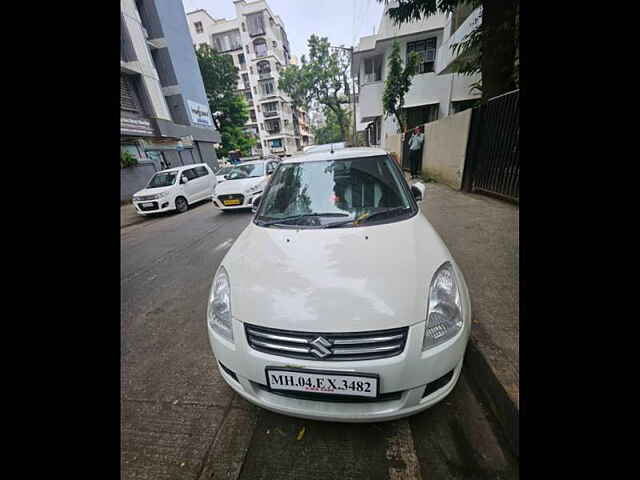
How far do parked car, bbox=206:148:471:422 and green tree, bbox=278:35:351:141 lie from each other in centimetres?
3055

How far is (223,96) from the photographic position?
24.1 m

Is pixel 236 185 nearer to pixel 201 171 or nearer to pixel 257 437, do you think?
pixel 201 171

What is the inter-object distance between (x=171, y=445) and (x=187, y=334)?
1.09 m

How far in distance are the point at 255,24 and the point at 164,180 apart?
43.8 metres

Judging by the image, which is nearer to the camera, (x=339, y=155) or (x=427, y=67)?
(x=339, y=155)

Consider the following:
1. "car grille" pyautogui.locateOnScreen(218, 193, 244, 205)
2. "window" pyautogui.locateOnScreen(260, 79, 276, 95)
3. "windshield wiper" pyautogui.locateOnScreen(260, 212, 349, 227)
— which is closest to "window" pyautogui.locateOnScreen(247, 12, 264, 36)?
"window" pyautogui.locateOnScreen(260, 79, 276, 95)

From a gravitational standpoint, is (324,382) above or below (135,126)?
below

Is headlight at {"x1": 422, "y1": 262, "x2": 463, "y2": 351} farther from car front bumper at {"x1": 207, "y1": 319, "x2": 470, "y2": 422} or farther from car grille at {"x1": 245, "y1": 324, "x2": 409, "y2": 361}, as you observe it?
car grille at {"x1": 245, "y1": 324, "x2": 409, "y2": 361}

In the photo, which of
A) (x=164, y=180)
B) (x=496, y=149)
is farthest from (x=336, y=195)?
(x=164, y=180)

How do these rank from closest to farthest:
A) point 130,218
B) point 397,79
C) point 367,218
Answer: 1. point 367,218
2. point 130,218
3. point 397,79
